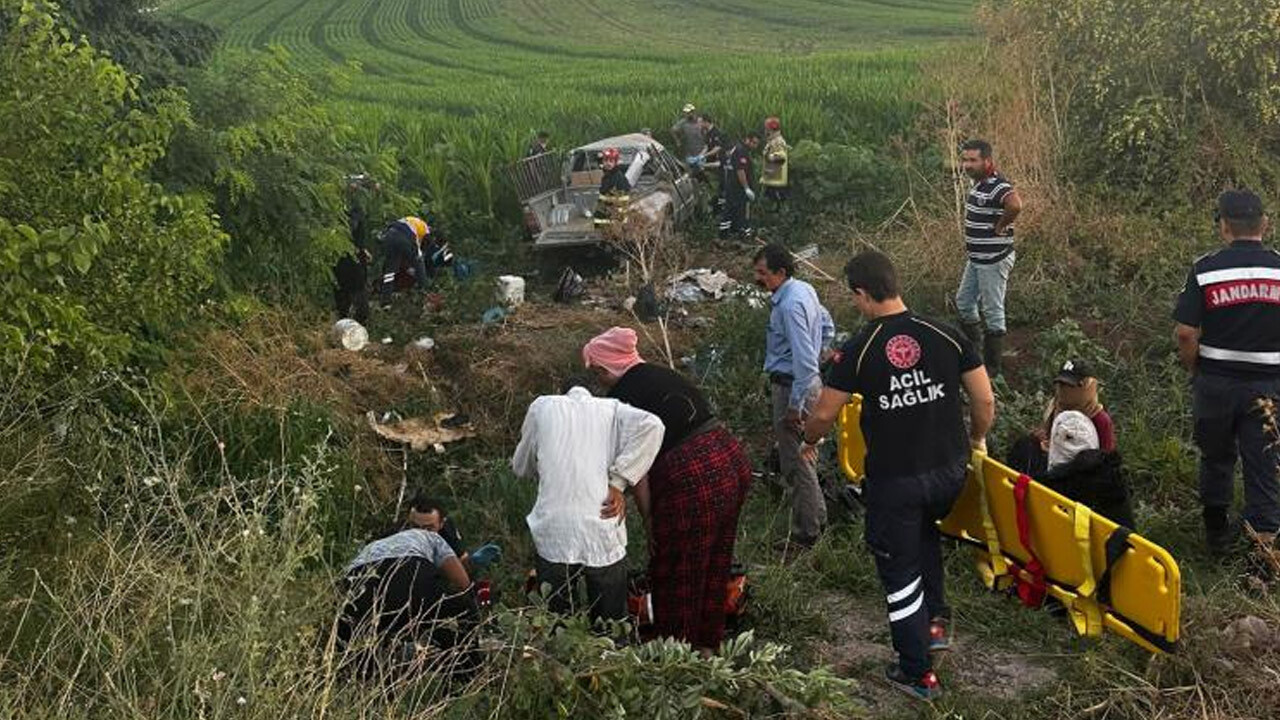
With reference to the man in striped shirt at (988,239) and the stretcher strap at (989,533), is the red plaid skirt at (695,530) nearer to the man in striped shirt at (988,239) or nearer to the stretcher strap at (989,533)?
the stretcher strap at (989,533)

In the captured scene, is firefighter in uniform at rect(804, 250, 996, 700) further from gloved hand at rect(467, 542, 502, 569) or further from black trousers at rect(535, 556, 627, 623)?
gloved hand at rect(467, 542, 502, 569)

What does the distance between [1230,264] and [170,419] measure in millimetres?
5675

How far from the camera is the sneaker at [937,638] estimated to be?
5.03 meters

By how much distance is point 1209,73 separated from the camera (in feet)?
38.7

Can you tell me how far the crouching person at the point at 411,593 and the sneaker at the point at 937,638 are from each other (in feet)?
6.17

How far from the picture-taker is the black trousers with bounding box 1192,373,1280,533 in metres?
5.50

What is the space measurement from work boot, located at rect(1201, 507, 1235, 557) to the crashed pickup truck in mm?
7744

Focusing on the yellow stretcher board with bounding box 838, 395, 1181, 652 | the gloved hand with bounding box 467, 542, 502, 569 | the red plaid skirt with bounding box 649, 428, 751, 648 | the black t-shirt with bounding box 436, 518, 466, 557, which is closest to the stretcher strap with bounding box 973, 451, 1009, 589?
the yellow stretcher board with bounding box 838, 395, 1181, 652

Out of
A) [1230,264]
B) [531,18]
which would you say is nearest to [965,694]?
[1230,264]

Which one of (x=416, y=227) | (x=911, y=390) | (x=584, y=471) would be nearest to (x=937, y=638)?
(x=911, y=390)

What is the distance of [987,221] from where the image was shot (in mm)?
8016

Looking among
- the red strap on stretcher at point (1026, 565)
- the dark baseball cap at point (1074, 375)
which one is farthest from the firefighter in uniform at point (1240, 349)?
the red strap on stretcher at point (1026, 565)

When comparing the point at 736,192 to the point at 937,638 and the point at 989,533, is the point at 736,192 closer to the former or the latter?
the point at 989,533

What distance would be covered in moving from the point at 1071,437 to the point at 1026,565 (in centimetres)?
68
